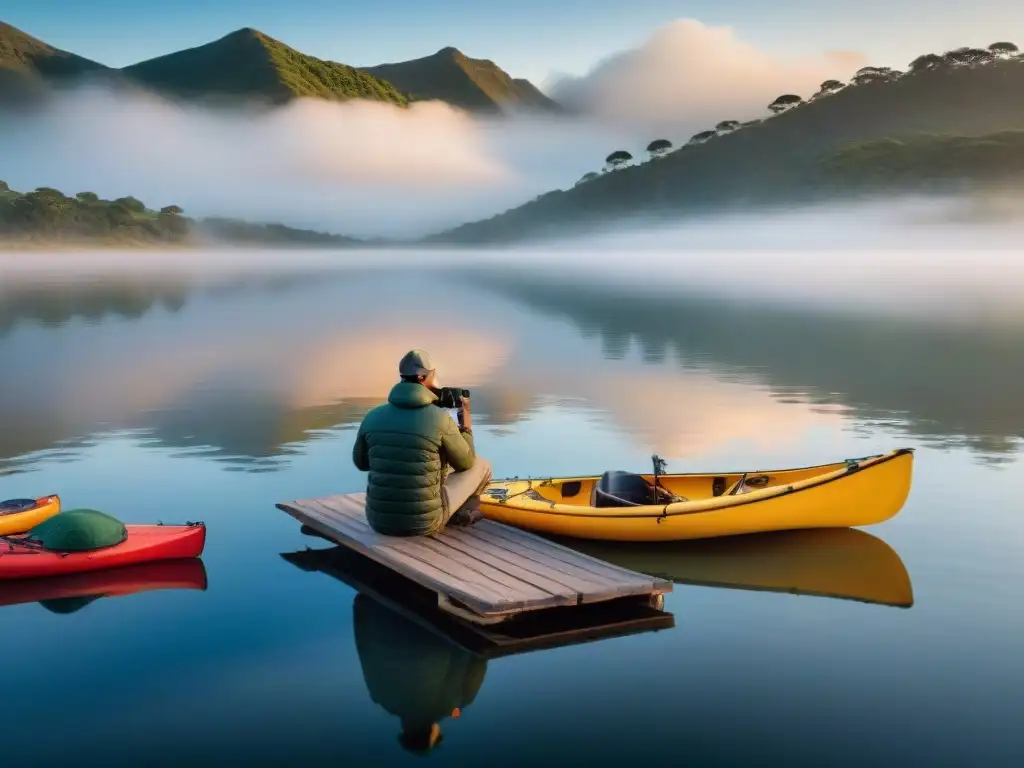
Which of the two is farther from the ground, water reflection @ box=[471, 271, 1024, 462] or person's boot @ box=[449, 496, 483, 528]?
person's boot @ box=[449, 496, 483, 528]

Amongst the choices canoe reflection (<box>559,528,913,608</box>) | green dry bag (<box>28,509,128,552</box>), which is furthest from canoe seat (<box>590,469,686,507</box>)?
green dry bag (<box>28,509,128,552</box>)

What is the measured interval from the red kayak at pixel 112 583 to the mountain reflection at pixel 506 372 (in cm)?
738

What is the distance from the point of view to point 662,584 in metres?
12.4

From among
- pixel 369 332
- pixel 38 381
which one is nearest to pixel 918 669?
pixel 38 381

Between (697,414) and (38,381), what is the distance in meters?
22.8

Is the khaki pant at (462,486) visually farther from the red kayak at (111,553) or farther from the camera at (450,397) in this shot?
the red kayak at (111,553)

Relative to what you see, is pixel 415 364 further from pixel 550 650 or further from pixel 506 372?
pixel 506 372

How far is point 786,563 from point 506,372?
2528 centimetres

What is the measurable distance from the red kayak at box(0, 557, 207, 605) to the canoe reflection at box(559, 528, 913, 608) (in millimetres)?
5401

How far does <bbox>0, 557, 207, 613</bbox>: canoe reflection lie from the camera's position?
1345 centimetres

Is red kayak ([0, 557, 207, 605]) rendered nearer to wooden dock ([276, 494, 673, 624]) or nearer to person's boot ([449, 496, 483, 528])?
wooden dock ([276, 494, 673, 624])

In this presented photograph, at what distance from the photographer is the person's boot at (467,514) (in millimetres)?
14570

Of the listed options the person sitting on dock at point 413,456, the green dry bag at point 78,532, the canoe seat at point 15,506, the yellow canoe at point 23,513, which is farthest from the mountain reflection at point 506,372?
the person sitting on dock at point 413,456

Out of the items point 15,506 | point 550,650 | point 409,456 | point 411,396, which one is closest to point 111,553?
point 15,506
